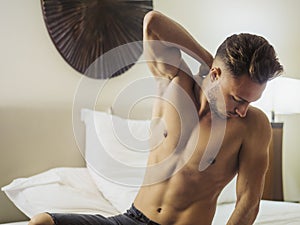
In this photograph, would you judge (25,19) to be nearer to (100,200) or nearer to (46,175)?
(46,175)

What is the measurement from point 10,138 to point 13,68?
1.06 feet

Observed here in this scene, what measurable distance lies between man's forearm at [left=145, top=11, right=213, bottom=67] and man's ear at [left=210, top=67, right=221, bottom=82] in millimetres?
69

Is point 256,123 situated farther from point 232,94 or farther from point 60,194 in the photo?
point 60,194

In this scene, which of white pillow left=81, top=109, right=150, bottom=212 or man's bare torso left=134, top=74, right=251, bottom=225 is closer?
man's bare torso left=134, top=74, right=251, bottom=225

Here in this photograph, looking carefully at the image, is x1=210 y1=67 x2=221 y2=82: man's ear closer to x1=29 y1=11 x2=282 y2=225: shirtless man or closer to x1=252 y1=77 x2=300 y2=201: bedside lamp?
x1=29 y1=11 x2=282 y2=225: shirtless man

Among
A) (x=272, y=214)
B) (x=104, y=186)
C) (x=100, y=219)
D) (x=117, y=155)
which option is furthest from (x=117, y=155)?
(x=100, y=219)

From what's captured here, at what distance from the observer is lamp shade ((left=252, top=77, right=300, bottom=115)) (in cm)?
252

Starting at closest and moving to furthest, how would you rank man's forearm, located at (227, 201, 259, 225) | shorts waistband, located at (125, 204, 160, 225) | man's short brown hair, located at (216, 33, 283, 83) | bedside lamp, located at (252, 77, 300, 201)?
man's short brown hair, located at (216, 33, 283, 83)
man's forearm, located at (227, 201, 259, 225)
shorts waistband, located at (125, 204, 160, 225)
bedside lamp, located at (252, 77, 300, 201)

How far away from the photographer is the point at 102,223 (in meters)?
1.08

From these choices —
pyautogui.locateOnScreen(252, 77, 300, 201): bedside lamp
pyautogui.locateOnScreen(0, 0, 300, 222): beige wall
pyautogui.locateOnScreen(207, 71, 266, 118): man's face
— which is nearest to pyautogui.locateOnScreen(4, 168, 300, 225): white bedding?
pyautogui.locateOnScreen(0, 0, 300, 222): beige wall

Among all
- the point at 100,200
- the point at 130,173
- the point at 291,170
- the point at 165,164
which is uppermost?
the point at 165,164

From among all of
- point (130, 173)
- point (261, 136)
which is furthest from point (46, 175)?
point (261, 136)

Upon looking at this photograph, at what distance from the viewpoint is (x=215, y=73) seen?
0.98 m

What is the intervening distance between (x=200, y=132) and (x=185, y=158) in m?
0.07
